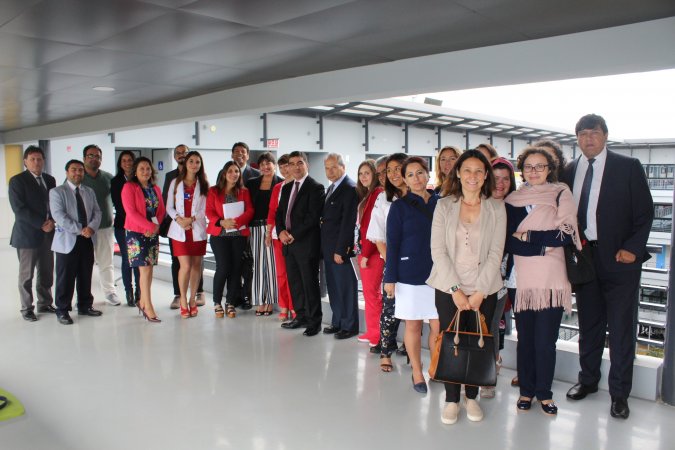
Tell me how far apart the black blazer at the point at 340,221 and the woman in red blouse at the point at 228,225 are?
38.0 inches

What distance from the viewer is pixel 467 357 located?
8.92 ft

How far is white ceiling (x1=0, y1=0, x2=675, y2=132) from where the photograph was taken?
97.5 inches

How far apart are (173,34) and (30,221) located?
2.99 m

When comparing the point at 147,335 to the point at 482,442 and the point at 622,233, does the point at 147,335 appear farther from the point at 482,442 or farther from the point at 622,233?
the point at 622,233

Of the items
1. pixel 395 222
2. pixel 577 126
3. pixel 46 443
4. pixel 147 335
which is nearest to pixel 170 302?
pixel 147 335

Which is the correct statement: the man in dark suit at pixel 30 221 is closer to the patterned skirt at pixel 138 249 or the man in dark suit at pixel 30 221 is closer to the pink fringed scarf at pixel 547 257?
the patterned skirt at pixel 138 249

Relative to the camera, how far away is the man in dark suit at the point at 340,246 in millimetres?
4102

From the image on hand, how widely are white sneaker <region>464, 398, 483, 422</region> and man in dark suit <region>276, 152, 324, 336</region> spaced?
5.96 ft

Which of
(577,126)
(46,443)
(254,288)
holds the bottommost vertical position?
(46,443)

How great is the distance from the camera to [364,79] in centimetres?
392

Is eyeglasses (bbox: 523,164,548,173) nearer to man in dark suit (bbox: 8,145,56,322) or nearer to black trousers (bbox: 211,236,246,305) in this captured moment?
black trousers (bbox: 211,236,246,305)

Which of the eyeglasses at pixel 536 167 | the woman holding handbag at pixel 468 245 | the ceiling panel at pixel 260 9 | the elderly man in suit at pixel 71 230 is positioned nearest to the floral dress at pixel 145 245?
the elderly man in suit at pixel 71 230

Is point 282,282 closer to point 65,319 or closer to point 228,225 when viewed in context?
point 228,225

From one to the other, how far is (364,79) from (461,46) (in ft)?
2.87
